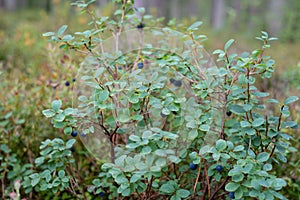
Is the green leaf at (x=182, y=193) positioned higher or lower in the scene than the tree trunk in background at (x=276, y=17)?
higher

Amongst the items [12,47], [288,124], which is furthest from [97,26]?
[12,47]

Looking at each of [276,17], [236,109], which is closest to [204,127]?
[236,109]

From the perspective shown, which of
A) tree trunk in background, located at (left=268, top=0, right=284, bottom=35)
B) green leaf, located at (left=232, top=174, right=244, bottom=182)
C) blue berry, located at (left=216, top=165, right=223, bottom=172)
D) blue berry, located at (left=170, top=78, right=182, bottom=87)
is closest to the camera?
green leaf, located at (left=232, top=174, right=244, bottom=182)

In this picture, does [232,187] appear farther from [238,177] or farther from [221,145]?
[221,145]

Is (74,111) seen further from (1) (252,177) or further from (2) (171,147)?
(1) (252,177)

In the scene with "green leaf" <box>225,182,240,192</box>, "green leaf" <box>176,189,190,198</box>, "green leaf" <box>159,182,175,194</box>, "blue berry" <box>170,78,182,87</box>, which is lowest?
"green leaf" <box>176,189,190,198</box>

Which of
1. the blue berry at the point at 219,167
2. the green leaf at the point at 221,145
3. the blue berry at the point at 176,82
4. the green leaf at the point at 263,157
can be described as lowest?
the blue berry at the point at 219,167

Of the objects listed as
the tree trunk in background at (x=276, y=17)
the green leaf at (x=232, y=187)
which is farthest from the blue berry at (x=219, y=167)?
the tree trunk in background at (x=276, y=17)

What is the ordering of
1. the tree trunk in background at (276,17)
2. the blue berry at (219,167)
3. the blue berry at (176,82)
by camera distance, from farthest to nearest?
the tree trunk in background at (276,17), the blue berry at (176,82), the blue berry at (219,167)

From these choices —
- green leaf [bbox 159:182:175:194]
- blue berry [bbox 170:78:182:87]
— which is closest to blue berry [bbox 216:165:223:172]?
green leaf [bbox 159:182:175:194]

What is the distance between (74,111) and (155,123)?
1.24 feet

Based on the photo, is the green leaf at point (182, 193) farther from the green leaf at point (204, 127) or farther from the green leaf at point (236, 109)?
the green leaf at point (236, 109)

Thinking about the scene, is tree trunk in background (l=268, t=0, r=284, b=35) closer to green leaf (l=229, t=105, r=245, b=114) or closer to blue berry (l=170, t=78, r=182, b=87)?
blue berry (l=170, t=78, r=182, b=87)

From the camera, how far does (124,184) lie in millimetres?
1404
